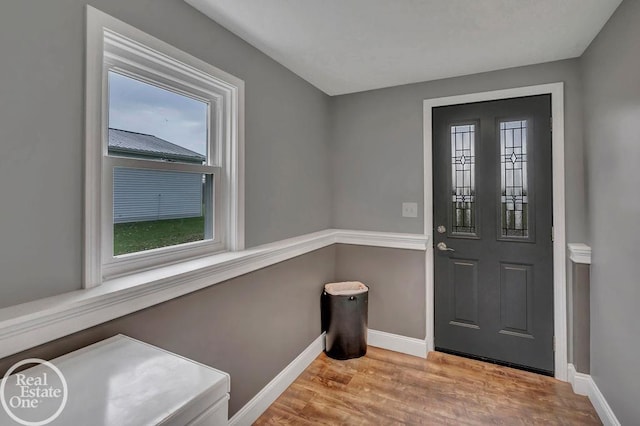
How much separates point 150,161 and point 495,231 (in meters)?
2.53

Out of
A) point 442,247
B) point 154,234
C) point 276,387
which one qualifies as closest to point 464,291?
point 442,247

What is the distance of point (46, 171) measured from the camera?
1079mm

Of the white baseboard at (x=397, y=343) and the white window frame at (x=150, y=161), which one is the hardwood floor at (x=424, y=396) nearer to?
the white baseboard at (x=397, y=343)

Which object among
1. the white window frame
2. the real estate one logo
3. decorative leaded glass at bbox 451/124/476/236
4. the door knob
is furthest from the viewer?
the door knob

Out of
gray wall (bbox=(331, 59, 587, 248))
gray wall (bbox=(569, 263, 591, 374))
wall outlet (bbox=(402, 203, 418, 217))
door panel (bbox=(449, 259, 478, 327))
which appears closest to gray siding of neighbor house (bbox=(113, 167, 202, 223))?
gray wall (bbox=(331, 59, 587, 248))

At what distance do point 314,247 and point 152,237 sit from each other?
137 cm

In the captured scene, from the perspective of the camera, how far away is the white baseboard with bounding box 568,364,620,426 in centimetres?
179

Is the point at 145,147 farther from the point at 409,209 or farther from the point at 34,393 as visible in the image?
the point at 409,209

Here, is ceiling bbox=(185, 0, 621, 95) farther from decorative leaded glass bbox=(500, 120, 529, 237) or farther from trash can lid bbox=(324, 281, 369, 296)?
trash can lid bbox=(324, 281, 369, 296)

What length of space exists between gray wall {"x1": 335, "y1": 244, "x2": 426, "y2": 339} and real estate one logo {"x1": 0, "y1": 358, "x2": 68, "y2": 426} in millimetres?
2376

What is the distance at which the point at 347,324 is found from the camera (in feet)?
8.69

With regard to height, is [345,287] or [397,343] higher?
[345,287]

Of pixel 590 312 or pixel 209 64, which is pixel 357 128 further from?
pixel 590 312

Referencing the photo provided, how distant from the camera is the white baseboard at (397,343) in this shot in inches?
107
